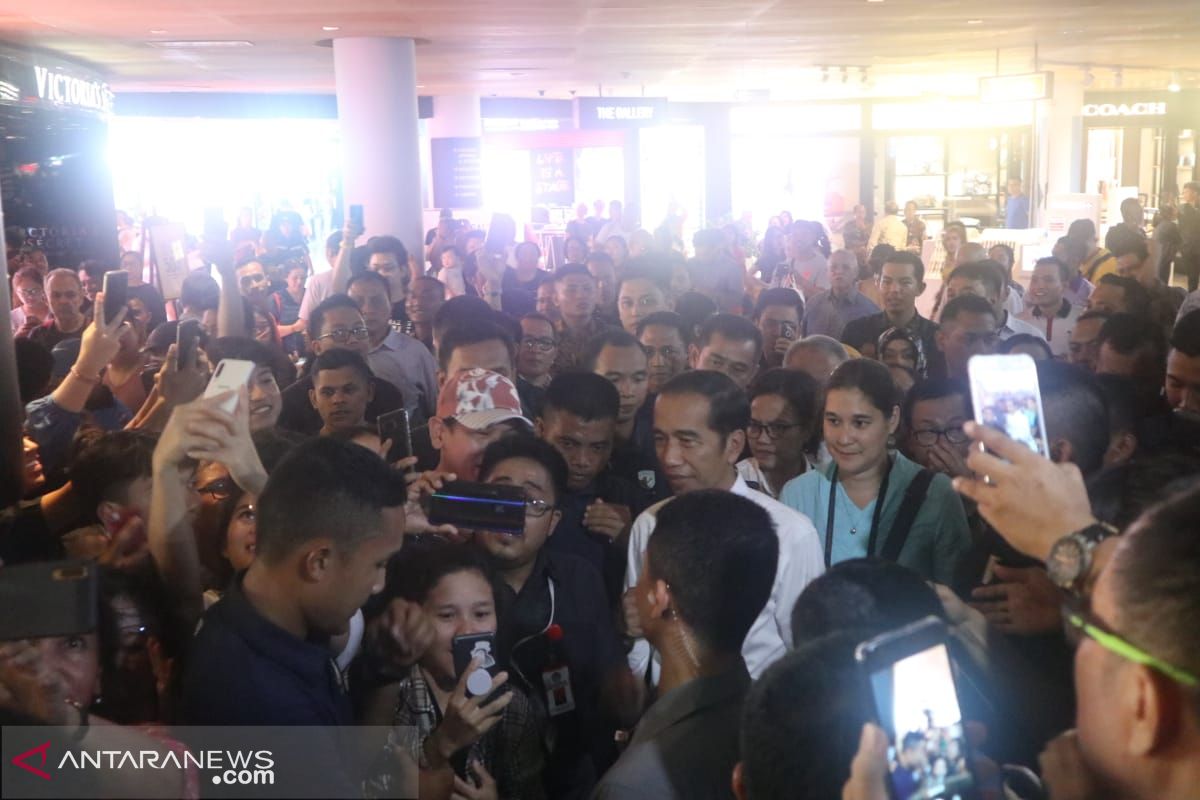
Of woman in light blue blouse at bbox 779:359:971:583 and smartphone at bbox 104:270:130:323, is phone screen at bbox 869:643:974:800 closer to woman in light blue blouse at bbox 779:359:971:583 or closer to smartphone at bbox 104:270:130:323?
woman in light blue blouse at bbox 779:359:971:583

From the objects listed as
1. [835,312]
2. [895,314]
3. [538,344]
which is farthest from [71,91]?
[895,314]

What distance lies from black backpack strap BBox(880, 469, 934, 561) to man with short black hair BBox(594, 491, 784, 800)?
1070 mm

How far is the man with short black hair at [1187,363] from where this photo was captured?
14.9 feet

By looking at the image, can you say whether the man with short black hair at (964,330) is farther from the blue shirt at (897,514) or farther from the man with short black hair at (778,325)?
the blue shirt at (897,514)

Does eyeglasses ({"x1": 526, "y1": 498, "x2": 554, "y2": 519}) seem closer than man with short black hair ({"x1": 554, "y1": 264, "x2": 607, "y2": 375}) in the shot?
Yes

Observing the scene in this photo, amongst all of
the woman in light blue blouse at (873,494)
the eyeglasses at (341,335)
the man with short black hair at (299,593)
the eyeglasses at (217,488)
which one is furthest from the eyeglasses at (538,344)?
the man with short black hair at (299,593)

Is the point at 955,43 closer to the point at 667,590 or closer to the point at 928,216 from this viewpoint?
the point at 928,216

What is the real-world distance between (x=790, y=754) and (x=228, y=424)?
5.18ft

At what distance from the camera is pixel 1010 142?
24.0 m

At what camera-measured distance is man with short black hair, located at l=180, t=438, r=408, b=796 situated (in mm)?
2199

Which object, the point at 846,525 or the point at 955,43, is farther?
the point at 955,43

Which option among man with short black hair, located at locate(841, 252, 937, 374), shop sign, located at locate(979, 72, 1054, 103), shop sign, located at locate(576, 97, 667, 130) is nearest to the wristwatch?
man with short black hair, located at locate(841, 252, 937, 374)

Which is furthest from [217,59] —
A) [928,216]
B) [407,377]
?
[928,216]

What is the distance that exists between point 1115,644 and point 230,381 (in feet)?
6.62
